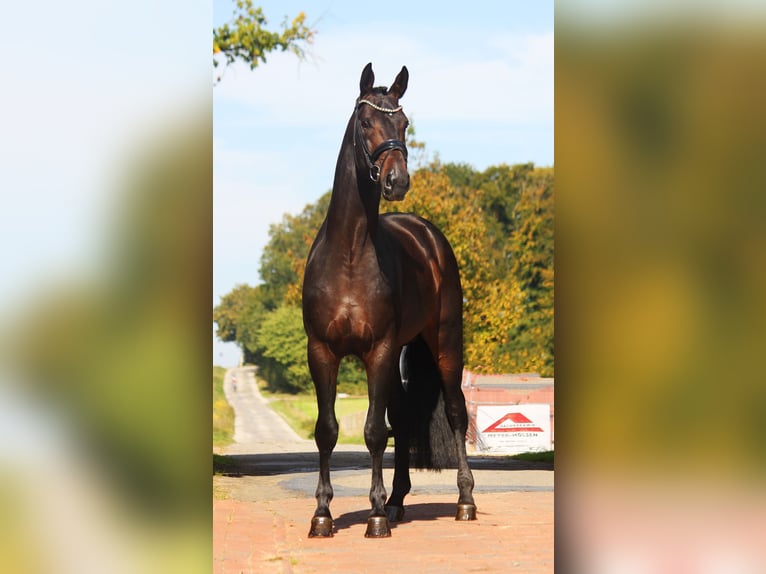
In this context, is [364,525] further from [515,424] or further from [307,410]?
[307,410]

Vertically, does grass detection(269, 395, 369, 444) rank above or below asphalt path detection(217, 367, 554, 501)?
below

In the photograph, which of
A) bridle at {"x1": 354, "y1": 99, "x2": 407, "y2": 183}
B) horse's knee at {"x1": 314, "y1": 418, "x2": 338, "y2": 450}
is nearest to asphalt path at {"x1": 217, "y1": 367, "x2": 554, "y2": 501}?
horse's knee at {"x1": 314, "y1": 418, "x2": 338, "y2": 450}

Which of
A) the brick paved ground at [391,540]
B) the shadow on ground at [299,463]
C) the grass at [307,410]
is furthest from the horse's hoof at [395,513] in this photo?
the grass at [307,410]

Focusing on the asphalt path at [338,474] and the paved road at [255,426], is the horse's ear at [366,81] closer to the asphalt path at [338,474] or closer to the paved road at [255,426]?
the asphalt path at [338,474]

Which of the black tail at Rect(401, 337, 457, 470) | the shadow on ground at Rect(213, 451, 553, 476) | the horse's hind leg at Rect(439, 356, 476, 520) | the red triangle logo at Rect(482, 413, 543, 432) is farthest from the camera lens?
the red triangle logo at Rect(482, 413, 543, 432)

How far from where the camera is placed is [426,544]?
6.62 meters

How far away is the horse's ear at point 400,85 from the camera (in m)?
6.94

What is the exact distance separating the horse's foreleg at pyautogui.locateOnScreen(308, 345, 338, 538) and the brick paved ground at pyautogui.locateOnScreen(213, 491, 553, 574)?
130mm

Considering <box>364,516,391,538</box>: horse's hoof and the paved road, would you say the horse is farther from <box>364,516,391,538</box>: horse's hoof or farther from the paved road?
the paved road

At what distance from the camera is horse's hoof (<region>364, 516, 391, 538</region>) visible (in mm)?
6871

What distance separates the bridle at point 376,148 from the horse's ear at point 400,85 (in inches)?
8.1

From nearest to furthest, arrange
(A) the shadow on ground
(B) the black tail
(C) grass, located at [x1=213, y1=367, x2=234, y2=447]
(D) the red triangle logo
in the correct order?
(B) the black tail
(A) the shadow on ground
(D) the red triangle logo
(C) grass, located at [x1=213, y1=367, x2=234, y2=447]

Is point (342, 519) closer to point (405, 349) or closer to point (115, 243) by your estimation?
point (405, 349)

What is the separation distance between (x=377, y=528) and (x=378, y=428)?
695mm
